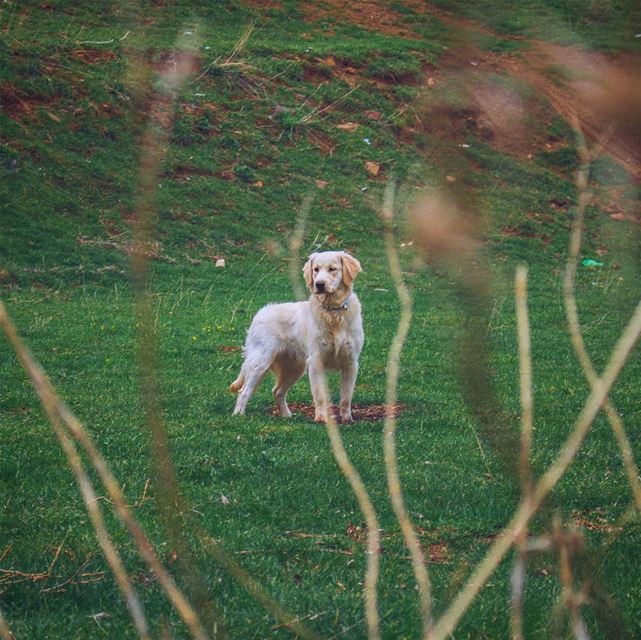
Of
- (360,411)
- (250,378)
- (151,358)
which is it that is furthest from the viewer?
(360,411)

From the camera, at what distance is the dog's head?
380 inches

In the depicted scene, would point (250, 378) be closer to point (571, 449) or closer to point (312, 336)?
point (312, 336)

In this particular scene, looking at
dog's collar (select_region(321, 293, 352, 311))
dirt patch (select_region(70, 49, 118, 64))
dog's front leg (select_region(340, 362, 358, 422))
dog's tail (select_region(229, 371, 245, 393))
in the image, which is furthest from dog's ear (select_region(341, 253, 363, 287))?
dirt patch (select_region(70, 49, 118, 64))

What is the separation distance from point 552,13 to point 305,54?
29050 millimetres

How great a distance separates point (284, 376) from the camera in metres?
9.79

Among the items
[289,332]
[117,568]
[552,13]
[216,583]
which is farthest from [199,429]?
[117,568]

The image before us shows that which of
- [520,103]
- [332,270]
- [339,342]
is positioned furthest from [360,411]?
[520,103]

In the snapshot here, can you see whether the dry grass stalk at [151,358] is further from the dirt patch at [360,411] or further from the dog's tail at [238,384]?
the dog's tail at [238,384]

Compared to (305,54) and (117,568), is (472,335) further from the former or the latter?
(305,54)

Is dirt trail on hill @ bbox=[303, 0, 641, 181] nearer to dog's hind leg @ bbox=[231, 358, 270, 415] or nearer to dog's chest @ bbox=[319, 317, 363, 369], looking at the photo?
dog's chest @ bbox=[319, 317, 363, 369]

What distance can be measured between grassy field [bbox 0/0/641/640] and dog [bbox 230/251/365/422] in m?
0.41

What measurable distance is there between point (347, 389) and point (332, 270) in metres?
1.21

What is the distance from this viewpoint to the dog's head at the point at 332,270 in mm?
9641

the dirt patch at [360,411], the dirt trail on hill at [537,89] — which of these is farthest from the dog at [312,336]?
the dirt trail on hill at [537,89]
